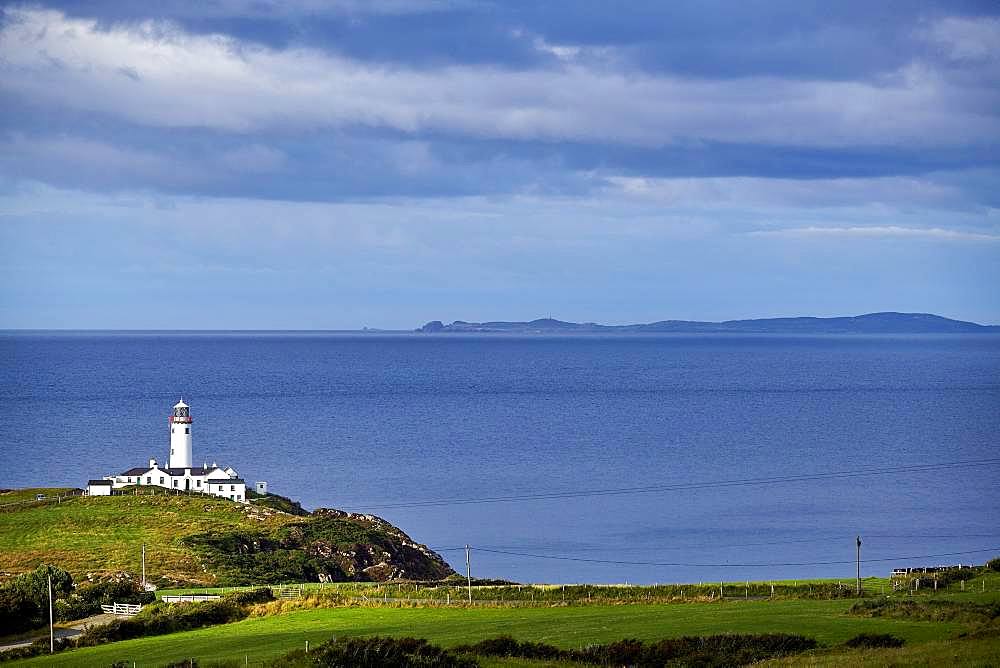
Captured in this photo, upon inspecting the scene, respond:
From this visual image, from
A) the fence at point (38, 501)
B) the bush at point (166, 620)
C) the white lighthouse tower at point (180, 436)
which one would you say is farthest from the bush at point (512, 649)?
the white lighthouse tower at point (180, 436)

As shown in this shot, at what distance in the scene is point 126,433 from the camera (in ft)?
408

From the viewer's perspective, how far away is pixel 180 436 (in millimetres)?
78688

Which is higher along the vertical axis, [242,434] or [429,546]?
[242,434]

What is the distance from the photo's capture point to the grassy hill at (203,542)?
173ft

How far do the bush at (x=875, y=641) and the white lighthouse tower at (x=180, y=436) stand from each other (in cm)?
5619

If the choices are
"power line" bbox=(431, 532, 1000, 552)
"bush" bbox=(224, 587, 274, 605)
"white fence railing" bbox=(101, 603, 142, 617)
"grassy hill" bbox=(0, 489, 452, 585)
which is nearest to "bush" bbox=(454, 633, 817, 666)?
"bush" bbox=(224, 587, 274, 605)

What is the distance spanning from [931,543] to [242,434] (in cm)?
7670

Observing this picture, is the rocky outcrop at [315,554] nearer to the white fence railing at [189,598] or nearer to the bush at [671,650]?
the white fence railing at [189,598]

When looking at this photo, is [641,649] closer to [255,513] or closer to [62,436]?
[255,513]

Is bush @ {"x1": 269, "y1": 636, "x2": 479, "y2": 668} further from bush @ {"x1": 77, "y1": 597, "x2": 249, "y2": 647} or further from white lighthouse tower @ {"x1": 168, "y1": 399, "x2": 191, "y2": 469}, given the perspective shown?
white lighthouse tower @ {"x1": 168, "y1": 399, "x2": 191, "y2": 469}

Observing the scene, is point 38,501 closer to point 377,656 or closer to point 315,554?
point 315,554

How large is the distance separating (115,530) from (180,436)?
19.7 m

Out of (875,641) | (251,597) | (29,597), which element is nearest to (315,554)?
(251,597)

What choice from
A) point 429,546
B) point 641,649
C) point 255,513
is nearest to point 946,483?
point 429,546
